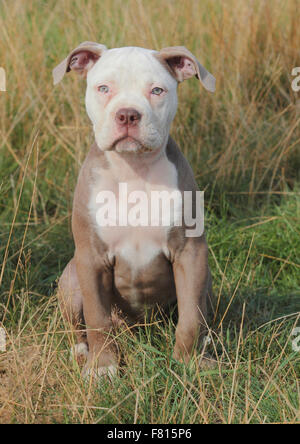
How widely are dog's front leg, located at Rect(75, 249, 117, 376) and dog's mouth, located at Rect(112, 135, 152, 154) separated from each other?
463 millimetres

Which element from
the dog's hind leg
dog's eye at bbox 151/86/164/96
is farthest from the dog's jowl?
the dog's hind leg

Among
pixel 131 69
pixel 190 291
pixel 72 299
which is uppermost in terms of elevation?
pixel 131 69

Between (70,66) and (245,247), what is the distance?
153 centimetres

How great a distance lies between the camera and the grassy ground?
10.6 feet

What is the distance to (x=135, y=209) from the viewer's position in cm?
280

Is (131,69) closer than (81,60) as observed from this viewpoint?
Yes

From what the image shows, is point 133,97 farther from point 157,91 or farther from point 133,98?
point 157,91

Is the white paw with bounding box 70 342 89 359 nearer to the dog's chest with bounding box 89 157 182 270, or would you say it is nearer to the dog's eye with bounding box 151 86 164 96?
the dog's chest with bounding box 89 157 182 270

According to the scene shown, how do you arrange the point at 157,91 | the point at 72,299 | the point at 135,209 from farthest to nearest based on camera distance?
the point at 72,299, the point at 135,209, the point at 157,91

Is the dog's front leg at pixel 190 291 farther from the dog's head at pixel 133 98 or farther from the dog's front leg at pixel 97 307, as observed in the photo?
the dog's head at pixel 133 98

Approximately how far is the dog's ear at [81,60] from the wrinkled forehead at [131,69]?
0.10 meters

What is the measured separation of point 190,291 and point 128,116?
763mm

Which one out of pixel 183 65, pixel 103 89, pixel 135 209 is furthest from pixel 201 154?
pixel 103 89

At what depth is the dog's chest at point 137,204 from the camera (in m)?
2.79
